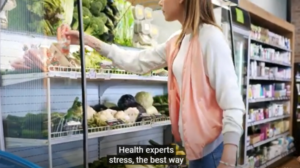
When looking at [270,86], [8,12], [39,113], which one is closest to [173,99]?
[39,113]

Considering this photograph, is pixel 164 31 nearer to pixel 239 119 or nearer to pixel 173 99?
pixel 173 99

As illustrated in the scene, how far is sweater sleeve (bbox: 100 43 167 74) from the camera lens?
188cm

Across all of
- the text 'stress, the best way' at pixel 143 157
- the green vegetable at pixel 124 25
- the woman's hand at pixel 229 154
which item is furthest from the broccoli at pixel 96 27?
the woman's hand at pixel 229 154

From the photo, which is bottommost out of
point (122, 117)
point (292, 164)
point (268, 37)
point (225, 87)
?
point (292, 164)

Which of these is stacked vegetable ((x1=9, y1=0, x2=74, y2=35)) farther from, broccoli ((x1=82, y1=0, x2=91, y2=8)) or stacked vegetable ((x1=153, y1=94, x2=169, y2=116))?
stacked vegetable ((x1=153, y1=94, x2=169, y2=116))

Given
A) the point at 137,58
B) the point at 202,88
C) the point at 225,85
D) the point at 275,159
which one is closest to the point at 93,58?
the point at 137,58

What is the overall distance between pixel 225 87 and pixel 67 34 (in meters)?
0.86

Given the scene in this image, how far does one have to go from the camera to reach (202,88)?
155 centimetres

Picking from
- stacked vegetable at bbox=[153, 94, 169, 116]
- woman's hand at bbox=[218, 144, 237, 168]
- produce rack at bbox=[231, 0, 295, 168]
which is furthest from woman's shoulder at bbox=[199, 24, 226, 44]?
produce rack at bbox=[231, 0, 295, 168]

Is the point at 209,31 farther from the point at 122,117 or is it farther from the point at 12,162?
the point at 12,162

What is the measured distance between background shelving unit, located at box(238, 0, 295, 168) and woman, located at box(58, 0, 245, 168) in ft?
6.50

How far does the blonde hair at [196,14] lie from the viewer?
1.59m

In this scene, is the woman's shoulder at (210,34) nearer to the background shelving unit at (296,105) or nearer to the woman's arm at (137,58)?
the woman's arm at (137,58)

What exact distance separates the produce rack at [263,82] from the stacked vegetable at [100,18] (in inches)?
64.7
